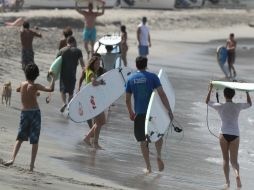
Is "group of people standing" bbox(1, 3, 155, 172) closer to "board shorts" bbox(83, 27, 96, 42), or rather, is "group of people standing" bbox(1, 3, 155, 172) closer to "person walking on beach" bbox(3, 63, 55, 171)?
"person walking on beach" bbox(3, 63, 55, 171)

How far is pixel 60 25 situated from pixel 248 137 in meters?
23.8

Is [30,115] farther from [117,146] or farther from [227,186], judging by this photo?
[117,146]

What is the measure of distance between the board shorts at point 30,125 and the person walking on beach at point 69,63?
3.89 metres

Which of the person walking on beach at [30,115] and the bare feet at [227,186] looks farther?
the bare feet at [227,186]

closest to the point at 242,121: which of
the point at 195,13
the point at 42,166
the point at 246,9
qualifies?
the point at 42,166

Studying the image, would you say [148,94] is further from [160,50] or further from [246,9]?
[246,9]

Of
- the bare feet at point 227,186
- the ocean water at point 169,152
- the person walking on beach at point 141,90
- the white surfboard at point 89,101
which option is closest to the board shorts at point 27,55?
the ocean water at point 169,152

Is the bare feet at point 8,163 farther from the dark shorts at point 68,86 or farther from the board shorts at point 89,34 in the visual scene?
the board shorts at point 89,34

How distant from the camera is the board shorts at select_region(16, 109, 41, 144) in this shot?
371 inches

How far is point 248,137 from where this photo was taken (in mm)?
14586

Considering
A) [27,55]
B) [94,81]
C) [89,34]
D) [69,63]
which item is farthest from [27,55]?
[94,81]

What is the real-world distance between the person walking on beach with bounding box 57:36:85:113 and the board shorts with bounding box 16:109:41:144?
12.8 ft

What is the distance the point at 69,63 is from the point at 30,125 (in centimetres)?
427

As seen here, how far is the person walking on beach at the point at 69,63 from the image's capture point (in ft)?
44.2
